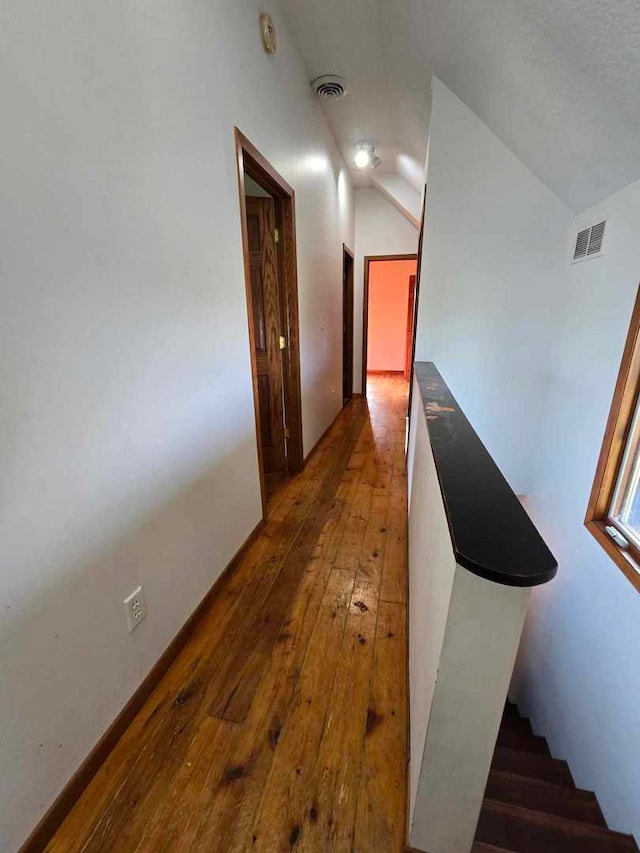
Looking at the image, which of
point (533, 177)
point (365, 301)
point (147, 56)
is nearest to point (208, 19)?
point (147, 56)

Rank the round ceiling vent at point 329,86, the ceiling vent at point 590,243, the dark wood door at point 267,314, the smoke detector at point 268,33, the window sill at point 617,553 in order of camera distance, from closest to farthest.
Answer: the window sill at point 617,553 < the smoke detector at point 268,33 < the ceiling vent at point 590,243 < the dark wood door at point 267,314 < the round ceiling vent at point 329,86

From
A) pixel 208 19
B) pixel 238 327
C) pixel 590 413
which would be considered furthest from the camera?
pixel 590 413

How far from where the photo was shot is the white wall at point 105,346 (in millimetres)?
796

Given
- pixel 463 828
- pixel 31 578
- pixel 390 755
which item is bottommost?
pixel 390 755

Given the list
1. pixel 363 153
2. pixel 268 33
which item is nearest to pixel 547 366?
pixel 268 33

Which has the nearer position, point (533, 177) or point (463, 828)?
point (463, 828)

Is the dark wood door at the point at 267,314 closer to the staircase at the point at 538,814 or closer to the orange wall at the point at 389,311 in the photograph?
the staircase at the point at 538,814

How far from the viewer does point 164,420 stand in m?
1.27

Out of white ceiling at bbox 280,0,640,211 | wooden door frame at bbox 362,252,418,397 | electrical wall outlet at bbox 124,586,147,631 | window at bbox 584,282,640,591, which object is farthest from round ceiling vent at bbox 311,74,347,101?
electrical wall outlet at bbox 124,586,147,631

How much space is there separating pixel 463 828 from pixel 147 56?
2.16 meters

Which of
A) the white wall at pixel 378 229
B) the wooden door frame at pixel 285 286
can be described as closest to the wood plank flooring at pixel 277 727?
the wooden door frame at pixel 285 286

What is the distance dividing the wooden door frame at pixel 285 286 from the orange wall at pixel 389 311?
4.44 m

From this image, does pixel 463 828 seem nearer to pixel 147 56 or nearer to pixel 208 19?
pixel 147 56

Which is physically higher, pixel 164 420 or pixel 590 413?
pixel 164 420
